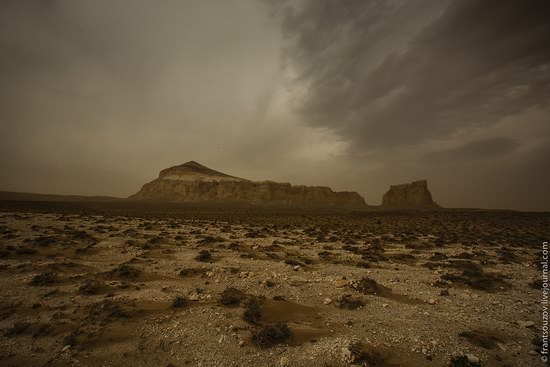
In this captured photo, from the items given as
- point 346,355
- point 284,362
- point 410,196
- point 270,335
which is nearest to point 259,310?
point 270,335

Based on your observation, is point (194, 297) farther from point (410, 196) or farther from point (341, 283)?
point (410, 196)

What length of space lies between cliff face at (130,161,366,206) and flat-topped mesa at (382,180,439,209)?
96.7 ft

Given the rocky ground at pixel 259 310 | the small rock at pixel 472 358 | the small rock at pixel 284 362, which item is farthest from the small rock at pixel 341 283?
the small rock at pixel 284 362

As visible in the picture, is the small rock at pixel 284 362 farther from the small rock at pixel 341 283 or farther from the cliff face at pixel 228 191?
the cliff face at pixel 228 191

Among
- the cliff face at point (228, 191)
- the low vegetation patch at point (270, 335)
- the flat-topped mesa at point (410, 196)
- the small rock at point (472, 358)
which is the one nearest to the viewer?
the small rock at point (472, 358)

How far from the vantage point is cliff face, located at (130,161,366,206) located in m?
146

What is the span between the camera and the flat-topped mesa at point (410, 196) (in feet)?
445

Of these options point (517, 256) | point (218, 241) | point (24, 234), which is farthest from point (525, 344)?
point (24, 234)

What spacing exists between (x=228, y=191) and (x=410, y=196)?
98.9 metres

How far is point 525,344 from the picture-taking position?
6.25 m

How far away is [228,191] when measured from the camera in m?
150

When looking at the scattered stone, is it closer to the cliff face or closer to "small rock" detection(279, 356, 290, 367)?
"small rock" detection(279, 356, 290, 367)

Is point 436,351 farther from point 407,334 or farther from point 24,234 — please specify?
point 24,234

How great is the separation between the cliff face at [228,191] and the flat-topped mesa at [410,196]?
2949 centimetres
